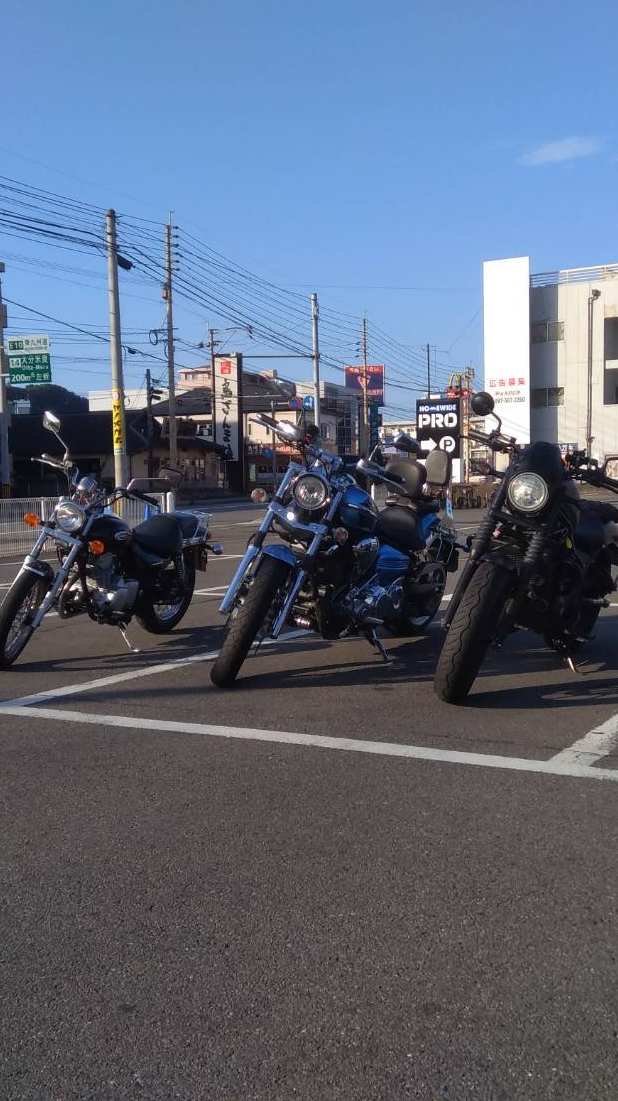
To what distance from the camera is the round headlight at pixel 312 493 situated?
667 cm

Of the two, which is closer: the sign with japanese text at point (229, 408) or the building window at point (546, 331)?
the building window at point (546, 331)

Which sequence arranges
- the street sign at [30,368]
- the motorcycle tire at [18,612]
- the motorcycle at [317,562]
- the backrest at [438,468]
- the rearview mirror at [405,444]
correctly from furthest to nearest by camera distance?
the street sign at [30,368] < the backrest at [438,468] < the rearview mirror at [405,444] < the motorcycle tire at [18,612] < the motorcycle at [317,562]

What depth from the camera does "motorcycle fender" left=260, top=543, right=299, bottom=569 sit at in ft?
20.8

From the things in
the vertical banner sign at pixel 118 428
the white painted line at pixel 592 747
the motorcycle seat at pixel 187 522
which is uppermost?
the vertical banner sign at pixel 118 428

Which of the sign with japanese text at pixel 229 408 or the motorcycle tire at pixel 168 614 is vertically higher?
the sign with japanese text at pixel 229 408

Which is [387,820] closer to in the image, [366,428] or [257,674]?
[257,674]

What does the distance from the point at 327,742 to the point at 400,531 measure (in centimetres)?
270

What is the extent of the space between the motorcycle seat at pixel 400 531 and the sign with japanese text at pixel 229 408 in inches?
2574

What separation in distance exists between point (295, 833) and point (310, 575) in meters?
2.78

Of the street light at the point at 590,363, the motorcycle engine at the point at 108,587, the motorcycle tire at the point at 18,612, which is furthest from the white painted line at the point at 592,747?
the street light at the point at 590,363

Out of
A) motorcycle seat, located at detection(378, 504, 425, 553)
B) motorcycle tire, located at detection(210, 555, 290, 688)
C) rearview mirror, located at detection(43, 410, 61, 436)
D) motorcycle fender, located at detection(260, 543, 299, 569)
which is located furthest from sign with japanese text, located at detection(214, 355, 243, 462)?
motorcycle tire, located at detection(210, 555, 290, 688)

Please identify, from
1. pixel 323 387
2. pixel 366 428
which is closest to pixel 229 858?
pixel 366 428

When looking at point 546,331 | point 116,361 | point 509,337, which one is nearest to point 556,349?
point 546,331

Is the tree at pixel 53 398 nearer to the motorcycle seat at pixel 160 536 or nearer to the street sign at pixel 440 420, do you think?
the street sign at pixel 440 420
